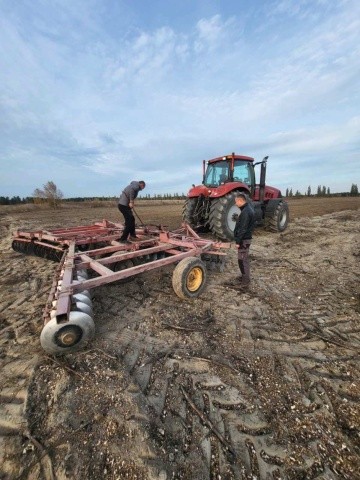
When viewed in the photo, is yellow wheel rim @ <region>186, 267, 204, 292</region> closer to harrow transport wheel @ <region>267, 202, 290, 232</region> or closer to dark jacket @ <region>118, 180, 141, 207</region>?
dark jacket @ <region>118, 180, 141, 207</region>

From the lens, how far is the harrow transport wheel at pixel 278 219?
9.66m

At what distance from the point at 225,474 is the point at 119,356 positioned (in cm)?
143

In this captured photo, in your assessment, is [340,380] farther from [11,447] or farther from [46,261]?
[46,261]

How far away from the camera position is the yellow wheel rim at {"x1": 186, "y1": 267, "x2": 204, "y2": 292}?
418 centimetres

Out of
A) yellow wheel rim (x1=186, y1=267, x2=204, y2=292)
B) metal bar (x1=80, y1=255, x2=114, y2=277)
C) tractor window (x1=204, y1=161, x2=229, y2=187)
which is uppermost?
tractor window (x1=204, y1=161, x2=229, y2=187)

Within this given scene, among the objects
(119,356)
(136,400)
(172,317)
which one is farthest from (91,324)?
(172,317)

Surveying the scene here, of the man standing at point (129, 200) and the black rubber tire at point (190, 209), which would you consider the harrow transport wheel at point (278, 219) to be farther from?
the man standing at point (129, 200)

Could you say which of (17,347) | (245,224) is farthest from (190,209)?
(17,347)

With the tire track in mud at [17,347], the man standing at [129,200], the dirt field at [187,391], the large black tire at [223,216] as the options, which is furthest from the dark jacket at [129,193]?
the large black tire at [223,216]

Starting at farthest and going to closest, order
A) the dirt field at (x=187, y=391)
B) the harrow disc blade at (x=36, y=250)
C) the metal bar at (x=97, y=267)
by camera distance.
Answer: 1. the harrow disc blade at (x=36, y=250)
2. the metal bar at (x=97, y=267)
3. the dirt field at (x=187, y=391)

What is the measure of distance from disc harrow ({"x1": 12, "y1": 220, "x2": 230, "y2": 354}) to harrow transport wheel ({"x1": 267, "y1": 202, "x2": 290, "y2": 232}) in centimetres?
476

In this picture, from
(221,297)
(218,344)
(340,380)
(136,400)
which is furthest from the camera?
(221,297)

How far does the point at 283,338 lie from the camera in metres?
3.08

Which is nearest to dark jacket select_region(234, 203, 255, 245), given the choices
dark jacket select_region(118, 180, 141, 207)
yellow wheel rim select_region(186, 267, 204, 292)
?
yellow wheel rim select_region(186, 267, 204, 292)
